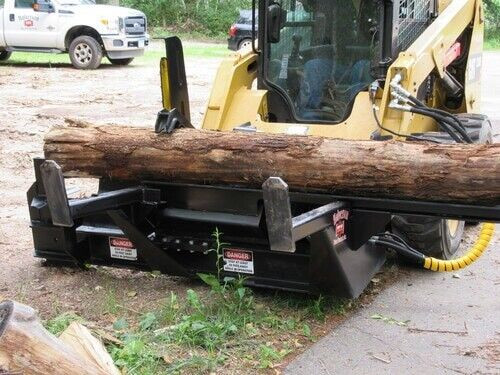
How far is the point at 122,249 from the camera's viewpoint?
5266 mm

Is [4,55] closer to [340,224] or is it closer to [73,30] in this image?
[73,30]

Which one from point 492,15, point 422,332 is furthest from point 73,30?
point 492,15

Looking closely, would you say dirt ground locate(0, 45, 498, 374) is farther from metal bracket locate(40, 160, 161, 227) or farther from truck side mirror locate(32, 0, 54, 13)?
truck side mirror locate(32, 0, 54, 13)

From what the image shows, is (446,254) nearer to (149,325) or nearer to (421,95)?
(421,95)

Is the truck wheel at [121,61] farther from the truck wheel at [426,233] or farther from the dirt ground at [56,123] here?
the truck wheel at [426,233]

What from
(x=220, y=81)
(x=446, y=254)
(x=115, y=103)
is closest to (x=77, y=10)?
(x=115, y=103)

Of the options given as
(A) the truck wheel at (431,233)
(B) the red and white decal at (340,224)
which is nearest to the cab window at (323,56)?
(A) the truck wheel at (431,233)

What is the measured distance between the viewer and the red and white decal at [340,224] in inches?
171

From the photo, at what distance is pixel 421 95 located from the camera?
5.98 meters

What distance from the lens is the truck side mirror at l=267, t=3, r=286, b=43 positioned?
6.11 meters

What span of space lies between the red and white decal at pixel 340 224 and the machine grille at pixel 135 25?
1608 centimetres

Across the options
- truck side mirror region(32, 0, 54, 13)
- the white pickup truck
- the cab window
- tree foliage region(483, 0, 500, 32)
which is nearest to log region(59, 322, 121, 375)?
the cab window

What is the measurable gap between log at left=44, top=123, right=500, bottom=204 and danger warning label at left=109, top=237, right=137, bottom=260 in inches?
19.6

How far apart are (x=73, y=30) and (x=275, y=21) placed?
568 inches
